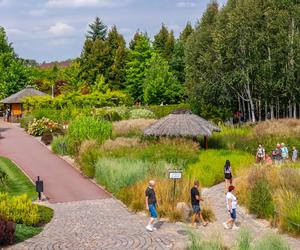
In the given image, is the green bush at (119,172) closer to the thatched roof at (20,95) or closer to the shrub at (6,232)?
the shrub at (6,232)

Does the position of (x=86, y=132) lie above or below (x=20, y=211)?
above

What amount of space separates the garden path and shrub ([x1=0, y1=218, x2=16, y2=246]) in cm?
538

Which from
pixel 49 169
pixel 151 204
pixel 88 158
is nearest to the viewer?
pixel 151 204

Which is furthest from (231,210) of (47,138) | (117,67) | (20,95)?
(117,67)

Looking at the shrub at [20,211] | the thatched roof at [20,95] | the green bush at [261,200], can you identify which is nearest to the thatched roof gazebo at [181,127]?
the green bush at [261,200]

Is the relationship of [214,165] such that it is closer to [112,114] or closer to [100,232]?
[100,232]

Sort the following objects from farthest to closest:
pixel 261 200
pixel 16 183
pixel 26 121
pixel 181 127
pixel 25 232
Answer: pixel 26 121 → pixel 181 127 → pixel 16 183 → pixel 261 200 → pixel 25 232

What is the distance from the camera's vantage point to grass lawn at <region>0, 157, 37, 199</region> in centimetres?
2148

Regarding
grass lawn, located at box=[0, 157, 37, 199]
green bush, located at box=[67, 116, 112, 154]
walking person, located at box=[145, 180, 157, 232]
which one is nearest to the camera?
walking person, located at box=[145, 180, 157, 232]

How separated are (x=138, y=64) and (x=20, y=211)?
44.8 meters

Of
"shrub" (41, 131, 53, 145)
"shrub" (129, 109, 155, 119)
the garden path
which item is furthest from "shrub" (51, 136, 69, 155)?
"shrub" (129, 109, 155, 119)

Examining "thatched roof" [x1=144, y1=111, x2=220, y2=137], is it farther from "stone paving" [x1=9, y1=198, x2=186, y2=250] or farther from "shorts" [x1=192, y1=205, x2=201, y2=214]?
"shorts" [x1=192, y1=205, x2=201, y2=214]

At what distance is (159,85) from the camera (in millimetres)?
53719

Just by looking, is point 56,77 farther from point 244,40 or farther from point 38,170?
point 38,170
